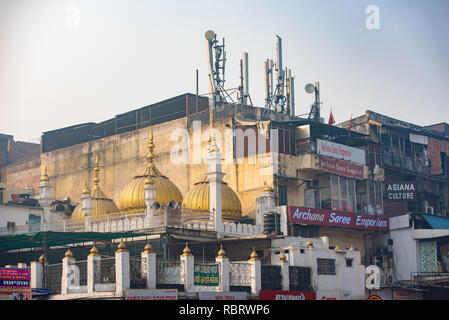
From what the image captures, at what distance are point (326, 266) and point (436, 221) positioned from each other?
1419cm

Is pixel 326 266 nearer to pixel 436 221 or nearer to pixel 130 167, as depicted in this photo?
pixel 436 221

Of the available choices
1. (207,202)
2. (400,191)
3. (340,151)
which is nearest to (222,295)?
(207,202)

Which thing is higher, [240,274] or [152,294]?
[240,274]

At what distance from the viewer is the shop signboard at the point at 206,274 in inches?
1034

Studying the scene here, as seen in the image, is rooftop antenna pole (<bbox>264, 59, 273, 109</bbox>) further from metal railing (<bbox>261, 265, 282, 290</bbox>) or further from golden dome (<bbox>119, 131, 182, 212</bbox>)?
metal railing (<bbox>261, 265, 282, 290</bbox>)

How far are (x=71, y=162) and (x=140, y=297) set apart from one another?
29963 mm

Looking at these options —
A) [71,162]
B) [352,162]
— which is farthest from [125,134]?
[352,162]

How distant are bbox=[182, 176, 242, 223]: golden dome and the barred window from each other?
5.90m

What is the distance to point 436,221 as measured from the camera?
4400 centimetres

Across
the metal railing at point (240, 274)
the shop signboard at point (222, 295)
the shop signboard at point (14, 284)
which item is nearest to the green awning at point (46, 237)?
the shop signboard at point (14, 284)

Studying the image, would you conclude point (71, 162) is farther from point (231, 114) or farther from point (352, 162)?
point (352, 162)

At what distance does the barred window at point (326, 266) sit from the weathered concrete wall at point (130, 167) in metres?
7.81

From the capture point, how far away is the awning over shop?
43.2 meters

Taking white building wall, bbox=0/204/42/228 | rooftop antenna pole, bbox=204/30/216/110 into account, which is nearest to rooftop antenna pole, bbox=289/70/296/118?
rooftop antenna pole, bbox=204/30/216/110
